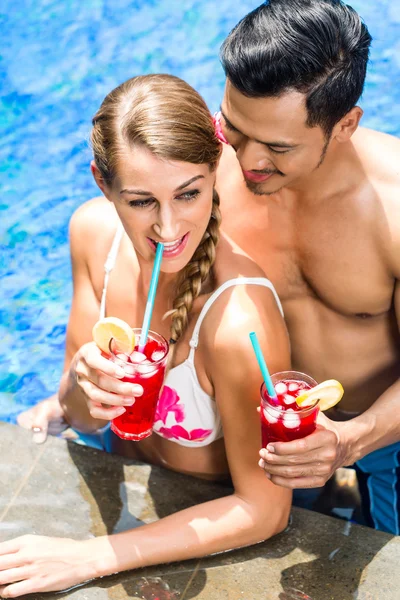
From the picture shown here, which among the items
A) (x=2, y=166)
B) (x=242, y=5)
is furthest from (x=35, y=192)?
(x=242, y=5)

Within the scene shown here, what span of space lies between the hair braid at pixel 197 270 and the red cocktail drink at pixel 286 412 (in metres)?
0.47

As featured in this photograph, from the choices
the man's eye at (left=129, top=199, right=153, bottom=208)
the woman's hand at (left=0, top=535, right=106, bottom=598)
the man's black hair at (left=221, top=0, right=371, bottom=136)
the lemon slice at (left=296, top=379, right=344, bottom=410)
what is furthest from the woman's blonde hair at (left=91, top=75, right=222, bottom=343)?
the woman's hand at (left=0, top=535, right=106, bottom=598)

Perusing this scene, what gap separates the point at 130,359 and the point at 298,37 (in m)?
1.18

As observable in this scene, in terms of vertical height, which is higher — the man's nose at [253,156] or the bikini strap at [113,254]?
the man's nose at [253,156]

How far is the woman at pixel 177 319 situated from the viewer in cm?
270

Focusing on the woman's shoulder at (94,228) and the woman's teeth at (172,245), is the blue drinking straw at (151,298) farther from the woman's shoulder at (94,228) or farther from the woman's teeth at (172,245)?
the woman's shoulder at (94,228)

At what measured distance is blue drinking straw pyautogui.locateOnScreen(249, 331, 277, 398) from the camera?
2.57 m

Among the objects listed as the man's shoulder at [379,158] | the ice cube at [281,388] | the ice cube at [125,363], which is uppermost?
the man's shoulder at [379,158]

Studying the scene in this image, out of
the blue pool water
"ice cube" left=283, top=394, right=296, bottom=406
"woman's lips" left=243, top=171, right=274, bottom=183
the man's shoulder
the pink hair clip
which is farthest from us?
the blue pool water

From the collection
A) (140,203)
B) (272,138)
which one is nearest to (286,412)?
(140,203)

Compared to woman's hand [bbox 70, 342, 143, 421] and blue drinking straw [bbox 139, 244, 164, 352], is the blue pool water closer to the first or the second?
woman's hand [bbox 70, 342, 143, 421]

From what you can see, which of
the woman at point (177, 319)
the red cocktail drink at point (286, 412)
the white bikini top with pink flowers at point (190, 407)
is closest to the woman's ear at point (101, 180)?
the woman at point (177, 319)

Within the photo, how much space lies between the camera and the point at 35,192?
19.8 ft

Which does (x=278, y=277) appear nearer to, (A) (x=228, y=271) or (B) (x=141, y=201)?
(A) (x=228, y=271)
